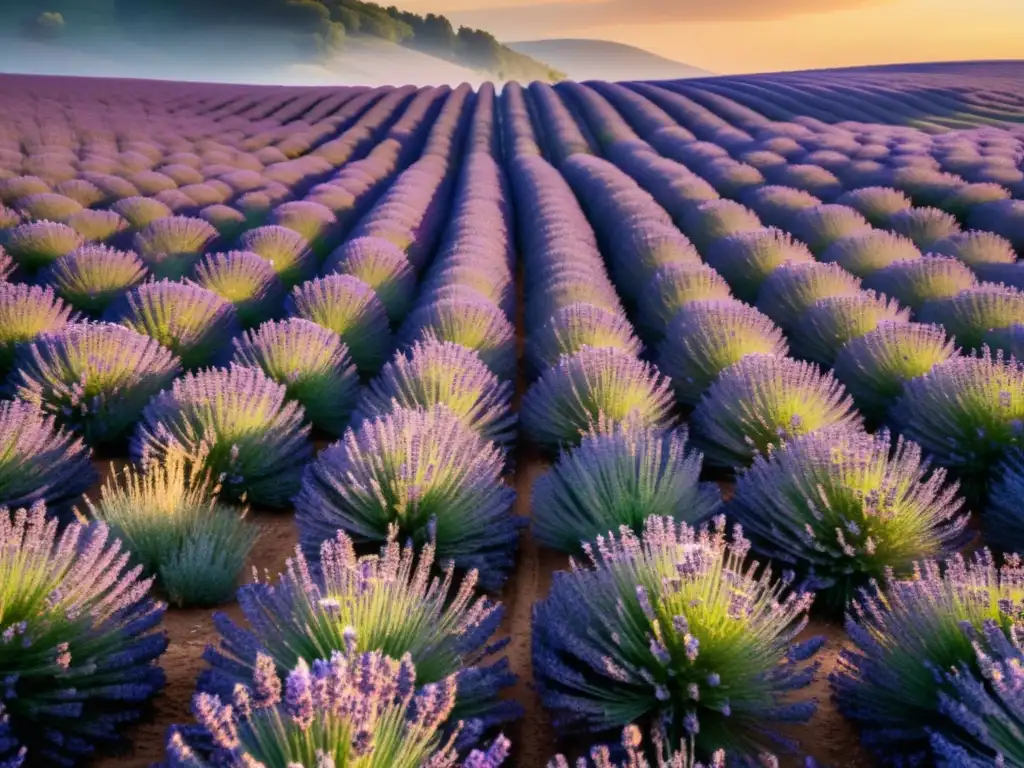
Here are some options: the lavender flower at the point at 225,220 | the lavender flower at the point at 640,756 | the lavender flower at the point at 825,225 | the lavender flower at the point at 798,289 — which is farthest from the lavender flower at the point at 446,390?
the lavender flower at the point at 225,220

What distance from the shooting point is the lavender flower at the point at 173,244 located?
6.55 metres

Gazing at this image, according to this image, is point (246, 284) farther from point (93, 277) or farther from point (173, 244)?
point (173, 244)

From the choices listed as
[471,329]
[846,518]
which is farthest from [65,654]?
[471,329]

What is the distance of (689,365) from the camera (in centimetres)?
454

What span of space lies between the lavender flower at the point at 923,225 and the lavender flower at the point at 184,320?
555cm

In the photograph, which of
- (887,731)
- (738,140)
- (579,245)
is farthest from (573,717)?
(738,140)

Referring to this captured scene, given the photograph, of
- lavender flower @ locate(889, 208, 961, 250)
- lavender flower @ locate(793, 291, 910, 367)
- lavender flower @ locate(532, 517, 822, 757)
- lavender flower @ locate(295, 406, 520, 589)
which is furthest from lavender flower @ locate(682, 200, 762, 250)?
lavender flower @ locate(532, 517, 822, 757)

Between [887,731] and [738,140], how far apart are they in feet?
40.9

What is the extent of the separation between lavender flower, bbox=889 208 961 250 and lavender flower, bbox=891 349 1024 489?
13.1ft

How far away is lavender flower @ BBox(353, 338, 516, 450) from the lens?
3.76m

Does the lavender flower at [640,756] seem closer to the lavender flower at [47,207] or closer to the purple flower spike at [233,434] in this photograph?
the purple flower spike at [233,434]

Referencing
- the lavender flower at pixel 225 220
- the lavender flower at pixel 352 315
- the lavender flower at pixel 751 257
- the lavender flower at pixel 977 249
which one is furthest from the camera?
the lavender flower at pixel 225 220

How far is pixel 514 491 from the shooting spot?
3.21 meters

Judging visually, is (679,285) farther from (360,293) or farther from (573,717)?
(573,717)
